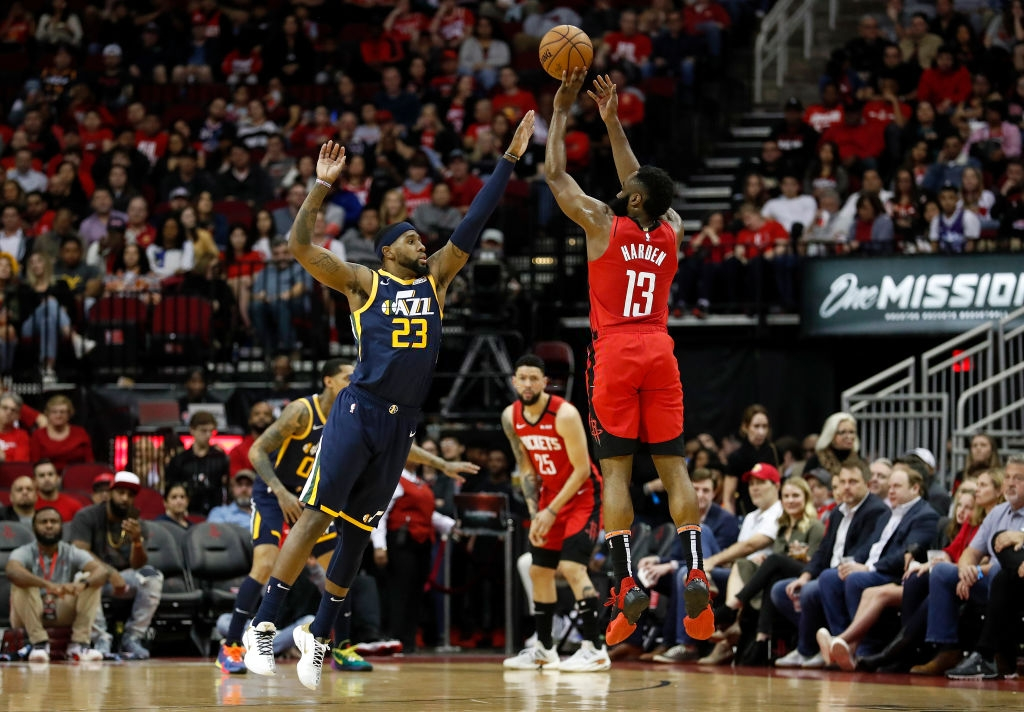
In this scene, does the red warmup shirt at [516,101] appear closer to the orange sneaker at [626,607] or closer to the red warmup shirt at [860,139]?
the red warmup shirt at [860,139]

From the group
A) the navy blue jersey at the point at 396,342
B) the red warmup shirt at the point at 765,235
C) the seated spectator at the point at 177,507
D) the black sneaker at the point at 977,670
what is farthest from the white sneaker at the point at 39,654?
the red warmup shirt at the point at 765,235

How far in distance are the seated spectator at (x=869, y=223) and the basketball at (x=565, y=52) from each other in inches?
320

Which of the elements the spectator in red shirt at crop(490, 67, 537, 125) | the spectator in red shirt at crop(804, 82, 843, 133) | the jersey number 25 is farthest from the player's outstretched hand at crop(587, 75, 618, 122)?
the spectator in red shirt at crop(490, 67, 537, 125)

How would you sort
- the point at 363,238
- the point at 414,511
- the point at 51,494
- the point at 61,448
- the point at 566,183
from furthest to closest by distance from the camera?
the point at 363,238
the point at 61,448
the point at 414,511
the point at 51,494
the point at 566,183

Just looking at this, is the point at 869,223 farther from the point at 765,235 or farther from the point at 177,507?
the point at 177,507

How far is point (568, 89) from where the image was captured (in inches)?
351

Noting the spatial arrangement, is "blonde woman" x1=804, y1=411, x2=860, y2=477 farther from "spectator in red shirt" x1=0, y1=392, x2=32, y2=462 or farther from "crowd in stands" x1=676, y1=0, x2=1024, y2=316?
"spectator in red shirt" x1=0, y1=392, x2=32, y2=462

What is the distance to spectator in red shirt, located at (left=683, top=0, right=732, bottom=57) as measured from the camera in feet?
70.0

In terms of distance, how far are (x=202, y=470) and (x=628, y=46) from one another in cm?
919

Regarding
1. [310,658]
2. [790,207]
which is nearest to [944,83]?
[790,207]

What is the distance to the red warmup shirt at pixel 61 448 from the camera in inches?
620

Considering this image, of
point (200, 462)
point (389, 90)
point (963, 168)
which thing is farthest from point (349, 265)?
point (389, 90)

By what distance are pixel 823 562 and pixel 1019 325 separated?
4.50 m

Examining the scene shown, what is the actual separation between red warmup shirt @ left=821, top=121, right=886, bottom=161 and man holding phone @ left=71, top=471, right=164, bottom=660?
9498 millimetres
